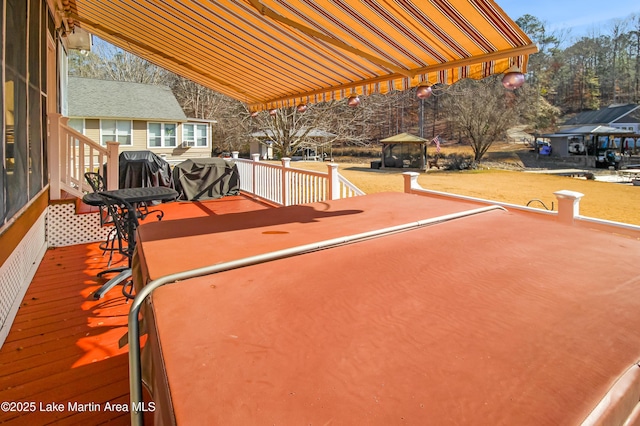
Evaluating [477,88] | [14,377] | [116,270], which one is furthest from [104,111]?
[477,88]

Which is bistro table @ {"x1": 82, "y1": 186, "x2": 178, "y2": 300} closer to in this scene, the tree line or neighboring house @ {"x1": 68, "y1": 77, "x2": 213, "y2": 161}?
the tree line

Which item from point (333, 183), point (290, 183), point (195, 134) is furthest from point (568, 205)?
point (195, 134)

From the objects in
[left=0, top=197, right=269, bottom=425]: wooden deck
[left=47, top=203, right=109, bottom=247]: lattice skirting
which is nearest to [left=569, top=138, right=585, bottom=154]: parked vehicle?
[left=47, top=203, right=109, bottom=247]: lattice skirting

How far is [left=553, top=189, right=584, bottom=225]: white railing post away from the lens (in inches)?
116

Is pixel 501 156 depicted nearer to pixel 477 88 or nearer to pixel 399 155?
pixel 477 88

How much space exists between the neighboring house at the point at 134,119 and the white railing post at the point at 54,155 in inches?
526

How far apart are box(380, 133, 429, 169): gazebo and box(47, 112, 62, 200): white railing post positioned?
2029 centimetres

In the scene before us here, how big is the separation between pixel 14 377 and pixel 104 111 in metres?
17.7

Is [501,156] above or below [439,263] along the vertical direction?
above

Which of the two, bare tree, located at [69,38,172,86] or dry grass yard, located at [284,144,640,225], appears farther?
bare tree, located at [69,38,172,86]

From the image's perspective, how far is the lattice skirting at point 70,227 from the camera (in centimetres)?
492

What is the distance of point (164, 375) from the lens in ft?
2.56

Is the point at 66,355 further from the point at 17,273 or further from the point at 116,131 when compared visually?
the point at 116,131

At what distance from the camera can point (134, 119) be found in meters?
17.4
